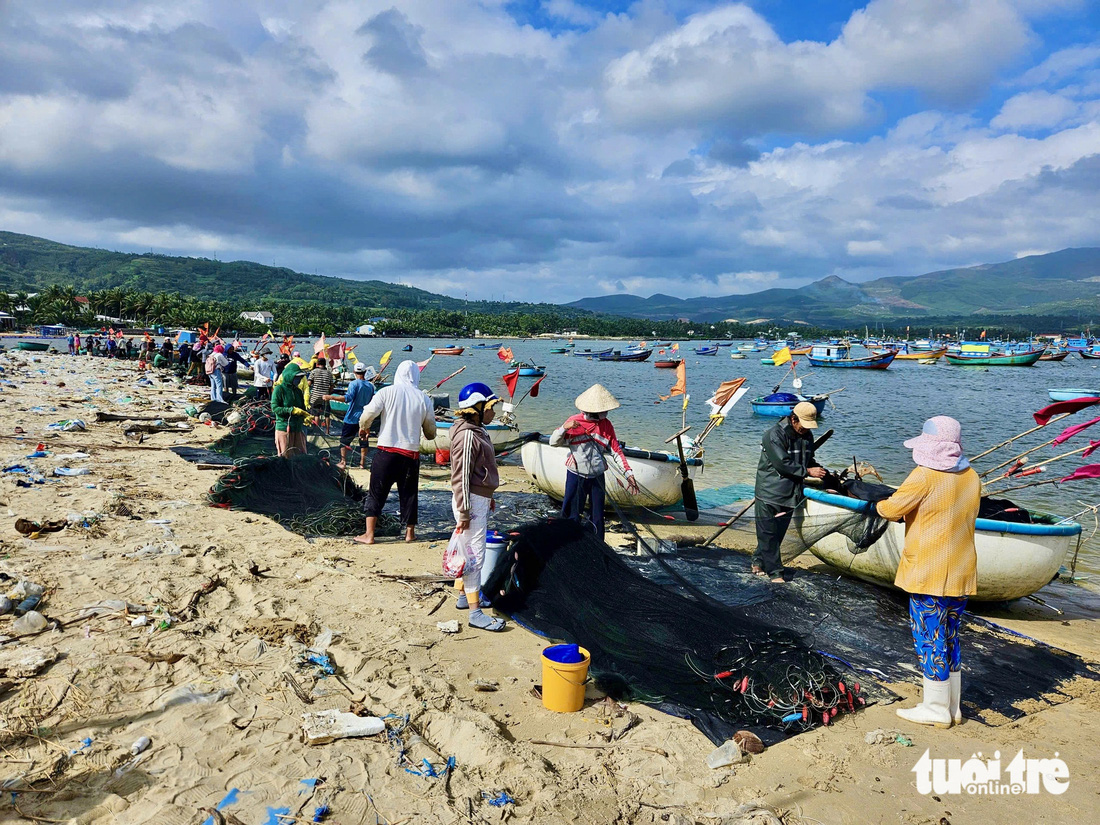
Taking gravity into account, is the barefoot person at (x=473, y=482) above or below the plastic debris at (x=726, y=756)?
above

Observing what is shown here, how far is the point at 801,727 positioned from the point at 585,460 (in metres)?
3.32

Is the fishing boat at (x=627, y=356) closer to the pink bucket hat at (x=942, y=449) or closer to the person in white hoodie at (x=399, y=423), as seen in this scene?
the person in white hoodie at (x=399, y=423)

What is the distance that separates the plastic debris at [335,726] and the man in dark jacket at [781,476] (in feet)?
14.8

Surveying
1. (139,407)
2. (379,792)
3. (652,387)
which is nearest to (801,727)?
(379,792)

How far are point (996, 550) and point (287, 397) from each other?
875 cm

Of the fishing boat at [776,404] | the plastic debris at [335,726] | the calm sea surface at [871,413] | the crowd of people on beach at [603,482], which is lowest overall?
the calm sea surface at [871,413]

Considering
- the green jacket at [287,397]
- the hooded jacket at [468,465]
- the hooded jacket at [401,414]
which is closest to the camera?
the hooded jacket at [468,465]

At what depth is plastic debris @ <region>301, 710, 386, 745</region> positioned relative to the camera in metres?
3.24

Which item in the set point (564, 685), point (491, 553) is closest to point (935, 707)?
point (564, 685)

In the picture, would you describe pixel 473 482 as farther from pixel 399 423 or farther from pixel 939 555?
pixel 939 555

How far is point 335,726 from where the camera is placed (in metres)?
3.33

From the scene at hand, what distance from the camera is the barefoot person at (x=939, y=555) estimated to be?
379 centimetres

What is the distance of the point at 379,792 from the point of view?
2932mm

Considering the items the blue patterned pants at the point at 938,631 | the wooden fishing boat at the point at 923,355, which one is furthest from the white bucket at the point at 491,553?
the wooden fishing boat at the point at 923,355
